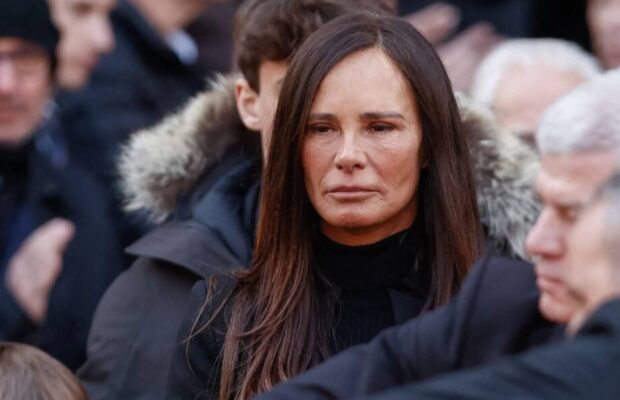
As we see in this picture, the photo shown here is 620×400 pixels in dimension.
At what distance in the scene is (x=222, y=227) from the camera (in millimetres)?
4016

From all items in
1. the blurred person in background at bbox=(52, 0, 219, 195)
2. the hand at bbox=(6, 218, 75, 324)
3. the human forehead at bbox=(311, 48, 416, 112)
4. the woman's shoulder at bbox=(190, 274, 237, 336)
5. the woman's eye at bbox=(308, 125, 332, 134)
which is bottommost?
the hand at bbox=(6, 218, 75, 324)

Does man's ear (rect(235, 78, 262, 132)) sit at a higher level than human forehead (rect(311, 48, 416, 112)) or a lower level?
lower

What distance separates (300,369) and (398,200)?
0.45 m

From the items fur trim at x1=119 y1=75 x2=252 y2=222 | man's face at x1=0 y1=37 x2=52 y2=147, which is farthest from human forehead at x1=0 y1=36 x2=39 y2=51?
fur trim at x1=119 y1=75 x2=252 y2=222

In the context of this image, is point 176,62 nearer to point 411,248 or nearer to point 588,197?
point 411,248

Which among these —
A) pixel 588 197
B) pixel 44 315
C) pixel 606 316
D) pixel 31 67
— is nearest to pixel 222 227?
pixel 44 315

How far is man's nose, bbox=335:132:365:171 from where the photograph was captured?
11.5ft

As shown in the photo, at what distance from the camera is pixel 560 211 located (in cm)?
253

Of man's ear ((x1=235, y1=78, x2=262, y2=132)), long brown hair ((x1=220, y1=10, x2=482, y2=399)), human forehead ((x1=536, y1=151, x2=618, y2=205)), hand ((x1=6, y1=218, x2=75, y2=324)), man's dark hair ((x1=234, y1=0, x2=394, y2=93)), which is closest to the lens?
human forehead ((x1=536, y1=151, x2=618, y2=205))

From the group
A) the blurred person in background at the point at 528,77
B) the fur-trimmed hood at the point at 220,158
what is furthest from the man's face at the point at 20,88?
the blurred person in background at the point at 528,77

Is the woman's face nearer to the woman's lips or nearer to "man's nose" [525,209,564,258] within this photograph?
the woman's lips

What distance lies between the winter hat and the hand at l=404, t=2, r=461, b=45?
5.21 feet

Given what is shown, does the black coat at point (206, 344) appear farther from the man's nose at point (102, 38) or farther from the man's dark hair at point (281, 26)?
the man's nose at point (102, 38)

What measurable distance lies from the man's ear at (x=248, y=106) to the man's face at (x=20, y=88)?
965mm
